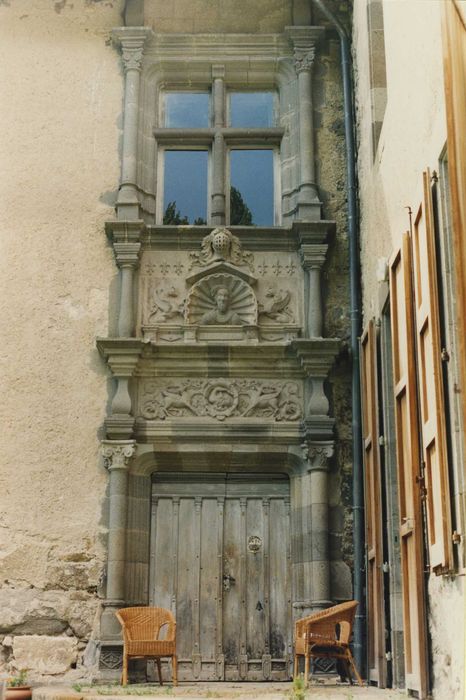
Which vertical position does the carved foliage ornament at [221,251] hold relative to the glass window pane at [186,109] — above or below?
below

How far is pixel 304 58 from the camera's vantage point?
28.8ft

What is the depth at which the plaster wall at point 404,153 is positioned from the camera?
4766mm

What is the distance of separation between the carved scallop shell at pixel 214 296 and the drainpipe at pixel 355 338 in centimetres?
81

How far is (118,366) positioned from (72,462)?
2.62 ft

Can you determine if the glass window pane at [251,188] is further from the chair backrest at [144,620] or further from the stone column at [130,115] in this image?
the chair backrest at [144,620]

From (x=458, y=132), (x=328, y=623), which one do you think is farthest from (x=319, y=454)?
(x=458, y=132)

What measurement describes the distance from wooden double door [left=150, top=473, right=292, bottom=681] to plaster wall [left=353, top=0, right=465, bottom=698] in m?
1.71

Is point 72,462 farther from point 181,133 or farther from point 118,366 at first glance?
point 181,133

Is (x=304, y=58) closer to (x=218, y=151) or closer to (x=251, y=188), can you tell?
(x=218, y=151)

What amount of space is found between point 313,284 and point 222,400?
1167mm

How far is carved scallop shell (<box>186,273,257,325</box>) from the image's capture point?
8133 mm

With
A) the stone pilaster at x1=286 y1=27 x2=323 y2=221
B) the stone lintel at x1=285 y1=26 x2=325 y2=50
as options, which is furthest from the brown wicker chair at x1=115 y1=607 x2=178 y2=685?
the stone lintel at x1=285 y1=26 x2=325 y2=50

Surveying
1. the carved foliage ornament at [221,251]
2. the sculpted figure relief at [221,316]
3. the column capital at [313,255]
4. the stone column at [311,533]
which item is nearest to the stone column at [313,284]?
the column capital at [313,255]

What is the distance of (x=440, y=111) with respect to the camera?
4957mm
